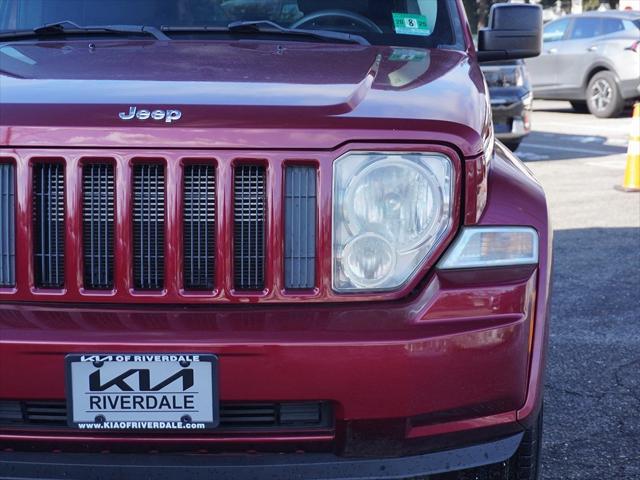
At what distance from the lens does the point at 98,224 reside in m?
2.60

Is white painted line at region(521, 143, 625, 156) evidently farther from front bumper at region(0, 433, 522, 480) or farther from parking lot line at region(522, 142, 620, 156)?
front bumper at region(0, 433, 522, 480)

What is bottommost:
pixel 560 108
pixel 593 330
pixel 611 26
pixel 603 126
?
pixel 560 108

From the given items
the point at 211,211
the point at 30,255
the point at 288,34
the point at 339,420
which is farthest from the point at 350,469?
the point at 288,34

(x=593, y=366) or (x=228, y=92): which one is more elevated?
(x=228, y=92)

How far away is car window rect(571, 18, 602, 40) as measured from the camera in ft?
58.2

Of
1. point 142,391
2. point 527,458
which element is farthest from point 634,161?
point 142,391

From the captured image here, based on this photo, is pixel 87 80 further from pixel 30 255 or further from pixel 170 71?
pixel 30 255

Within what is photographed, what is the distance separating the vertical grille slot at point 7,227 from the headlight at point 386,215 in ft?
2.50

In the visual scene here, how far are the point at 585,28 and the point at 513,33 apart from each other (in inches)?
561

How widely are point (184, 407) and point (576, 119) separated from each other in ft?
50.2

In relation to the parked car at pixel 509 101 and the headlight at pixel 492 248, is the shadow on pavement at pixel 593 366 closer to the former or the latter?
the headlight at pixel 492 248

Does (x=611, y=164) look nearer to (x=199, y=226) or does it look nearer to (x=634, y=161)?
(x=634, y=161)

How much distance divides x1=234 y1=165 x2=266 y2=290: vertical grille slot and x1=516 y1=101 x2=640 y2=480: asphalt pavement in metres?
1.52

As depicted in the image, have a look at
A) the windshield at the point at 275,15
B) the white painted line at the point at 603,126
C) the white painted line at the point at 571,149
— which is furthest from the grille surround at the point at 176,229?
the white painted line at the point at 603,126
